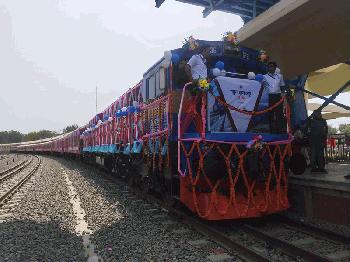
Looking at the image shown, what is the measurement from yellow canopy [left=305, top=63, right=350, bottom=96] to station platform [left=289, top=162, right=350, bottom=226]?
24.9ft

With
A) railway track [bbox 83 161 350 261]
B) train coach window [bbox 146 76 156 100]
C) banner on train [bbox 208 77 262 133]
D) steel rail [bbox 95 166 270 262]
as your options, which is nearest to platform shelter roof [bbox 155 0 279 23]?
train coach window [bbox 146 76 156 100]

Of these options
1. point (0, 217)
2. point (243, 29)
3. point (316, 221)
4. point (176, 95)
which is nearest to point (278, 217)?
point (316, 221)

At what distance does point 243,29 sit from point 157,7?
2.78 metres

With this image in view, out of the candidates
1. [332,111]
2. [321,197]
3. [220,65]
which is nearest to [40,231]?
[220,65]

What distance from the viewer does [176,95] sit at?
6902 millimetres

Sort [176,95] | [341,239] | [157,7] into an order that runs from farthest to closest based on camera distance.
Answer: [157,7], [176,95], [341,239]

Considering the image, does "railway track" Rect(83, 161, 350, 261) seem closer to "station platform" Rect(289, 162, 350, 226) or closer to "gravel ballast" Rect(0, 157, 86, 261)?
"station platform" Rect(289, 162, 350, 226)

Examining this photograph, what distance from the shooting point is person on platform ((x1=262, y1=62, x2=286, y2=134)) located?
22.4ft

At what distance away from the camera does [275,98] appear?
6.83m

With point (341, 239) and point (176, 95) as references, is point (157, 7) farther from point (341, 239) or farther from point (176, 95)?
point (341, 239)

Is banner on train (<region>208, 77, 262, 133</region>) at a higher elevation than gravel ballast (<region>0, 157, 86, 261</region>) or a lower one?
higher

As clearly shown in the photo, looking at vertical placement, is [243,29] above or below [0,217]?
above

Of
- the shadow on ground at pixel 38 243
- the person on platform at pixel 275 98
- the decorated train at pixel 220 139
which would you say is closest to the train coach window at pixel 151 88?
the decorated train at pixel 220 139

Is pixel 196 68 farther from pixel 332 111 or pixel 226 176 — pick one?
pixel 332 111
